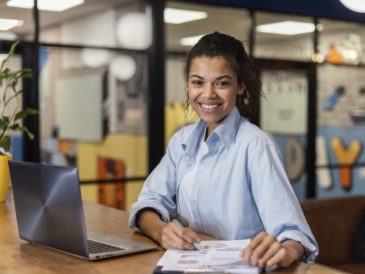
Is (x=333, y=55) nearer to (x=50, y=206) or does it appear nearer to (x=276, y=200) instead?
(x=276, y=200)

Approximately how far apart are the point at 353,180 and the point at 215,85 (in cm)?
516

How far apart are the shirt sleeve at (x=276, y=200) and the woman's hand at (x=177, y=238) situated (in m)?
0.22

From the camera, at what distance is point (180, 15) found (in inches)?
206

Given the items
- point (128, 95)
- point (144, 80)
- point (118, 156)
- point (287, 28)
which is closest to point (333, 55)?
point (287, 28)

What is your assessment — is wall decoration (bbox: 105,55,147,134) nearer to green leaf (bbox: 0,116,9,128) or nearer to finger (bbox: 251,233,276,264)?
green leaf (bbox: 0,116,9,128)

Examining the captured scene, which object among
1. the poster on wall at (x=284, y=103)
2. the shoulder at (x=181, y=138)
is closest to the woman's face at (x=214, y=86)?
the shoulder at (x=181, y=138)

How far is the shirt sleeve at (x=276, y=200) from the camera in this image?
5.01 ft

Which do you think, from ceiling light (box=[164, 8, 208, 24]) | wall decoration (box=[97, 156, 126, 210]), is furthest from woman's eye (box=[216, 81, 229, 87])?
ceiling light (box=[164, 8, 208, 24])

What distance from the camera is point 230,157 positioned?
1742 millimetres

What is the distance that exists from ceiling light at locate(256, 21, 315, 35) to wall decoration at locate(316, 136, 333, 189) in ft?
3.96

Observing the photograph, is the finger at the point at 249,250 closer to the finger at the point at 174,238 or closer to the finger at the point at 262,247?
the finger at the point at 262,247

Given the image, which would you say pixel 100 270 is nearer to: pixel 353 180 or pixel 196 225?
pixel 196 225

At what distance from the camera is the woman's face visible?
1.79m

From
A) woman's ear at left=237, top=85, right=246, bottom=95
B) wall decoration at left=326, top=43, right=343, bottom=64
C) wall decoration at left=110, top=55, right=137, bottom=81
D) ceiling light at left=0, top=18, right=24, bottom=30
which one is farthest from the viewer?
wall decoration at left=326, top=43, right=343, bottom=64
